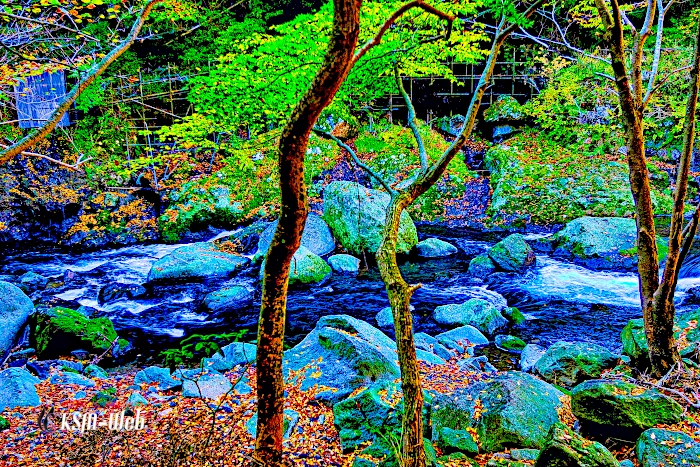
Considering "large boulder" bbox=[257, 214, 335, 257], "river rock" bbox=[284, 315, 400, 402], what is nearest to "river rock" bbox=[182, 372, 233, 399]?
"river rock" bbox=[284, 315, 400, 402]

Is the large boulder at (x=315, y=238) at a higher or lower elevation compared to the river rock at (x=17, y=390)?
higher

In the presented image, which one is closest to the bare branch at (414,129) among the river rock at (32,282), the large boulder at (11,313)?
the large boulder at (11,313)

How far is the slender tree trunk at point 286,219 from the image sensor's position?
231 centimetres

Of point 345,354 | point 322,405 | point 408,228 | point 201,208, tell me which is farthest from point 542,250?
point 201,208

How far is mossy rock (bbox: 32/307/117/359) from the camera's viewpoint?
679cm

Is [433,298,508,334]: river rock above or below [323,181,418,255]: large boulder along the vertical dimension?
below

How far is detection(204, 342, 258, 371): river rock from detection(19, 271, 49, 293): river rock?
245 inches

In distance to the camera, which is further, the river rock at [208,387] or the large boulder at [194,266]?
the large boulder at [194,266]

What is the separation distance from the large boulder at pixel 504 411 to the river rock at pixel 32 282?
1017cm

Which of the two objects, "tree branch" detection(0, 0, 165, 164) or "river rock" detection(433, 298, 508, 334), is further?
"river rock" detection(433, 298, 508, 334)

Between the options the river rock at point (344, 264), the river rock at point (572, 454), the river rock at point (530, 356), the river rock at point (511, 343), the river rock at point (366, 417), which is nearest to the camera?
the river rock at point (572, 454)

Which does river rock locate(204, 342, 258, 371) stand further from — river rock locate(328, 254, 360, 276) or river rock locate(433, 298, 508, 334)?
river rock locate(328, 254, 360, 276)

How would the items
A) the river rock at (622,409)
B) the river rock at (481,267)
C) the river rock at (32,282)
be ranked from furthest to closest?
the river rock at (481,267) < the river rock at (32,282) < the river rock at (622,409)

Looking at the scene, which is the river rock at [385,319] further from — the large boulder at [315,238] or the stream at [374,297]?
the large boulder at [315,238]
